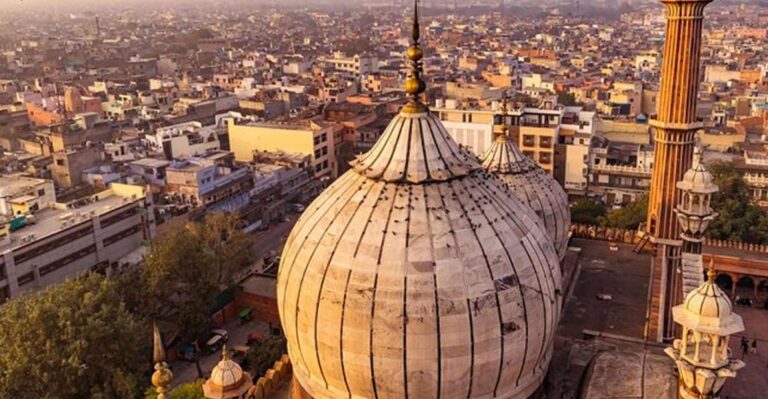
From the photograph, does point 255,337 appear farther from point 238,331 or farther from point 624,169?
point 624,169

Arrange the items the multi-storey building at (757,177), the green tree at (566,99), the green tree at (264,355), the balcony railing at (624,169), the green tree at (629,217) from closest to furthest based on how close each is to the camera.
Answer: the green tree at (264,355) < the green tree at (629,217) < the multi-storey building at (757,177) < the balcony railing at (624,169) < the green tree at (566,99)

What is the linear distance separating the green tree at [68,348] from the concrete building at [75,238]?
313 inches

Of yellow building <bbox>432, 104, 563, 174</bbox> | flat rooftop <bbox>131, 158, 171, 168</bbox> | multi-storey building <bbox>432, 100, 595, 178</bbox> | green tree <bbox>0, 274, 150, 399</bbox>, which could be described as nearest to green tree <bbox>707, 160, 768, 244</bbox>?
multi-storey building <bbox>432, 100, 595, 178</bbox>

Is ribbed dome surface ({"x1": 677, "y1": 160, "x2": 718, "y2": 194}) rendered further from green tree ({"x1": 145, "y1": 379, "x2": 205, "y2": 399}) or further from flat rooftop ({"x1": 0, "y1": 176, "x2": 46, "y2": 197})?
flat rooftop ({"x1": 0, "y1": 176, "x2": 46, "y2": 197})

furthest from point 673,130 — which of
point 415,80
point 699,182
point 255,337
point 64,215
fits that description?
point 64,215

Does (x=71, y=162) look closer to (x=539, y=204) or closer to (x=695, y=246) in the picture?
(x=539, y=204)

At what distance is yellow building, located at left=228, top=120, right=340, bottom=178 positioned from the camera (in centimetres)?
5447

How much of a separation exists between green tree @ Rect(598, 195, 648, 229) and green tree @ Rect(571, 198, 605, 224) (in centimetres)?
84

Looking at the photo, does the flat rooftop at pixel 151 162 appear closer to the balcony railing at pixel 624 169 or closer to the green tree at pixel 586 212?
the green tree at pixel 586 212

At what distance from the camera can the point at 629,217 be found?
1465 inches

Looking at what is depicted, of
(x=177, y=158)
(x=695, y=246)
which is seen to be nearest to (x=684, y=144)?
(x=695, y=246)

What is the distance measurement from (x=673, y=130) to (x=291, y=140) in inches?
1365

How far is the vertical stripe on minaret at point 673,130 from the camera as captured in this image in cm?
2366

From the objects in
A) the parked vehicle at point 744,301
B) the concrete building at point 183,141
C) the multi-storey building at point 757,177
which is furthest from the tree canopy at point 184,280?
the multi-storey building at point 757,177
